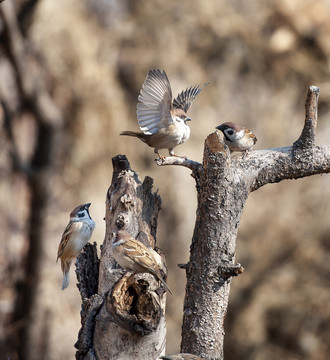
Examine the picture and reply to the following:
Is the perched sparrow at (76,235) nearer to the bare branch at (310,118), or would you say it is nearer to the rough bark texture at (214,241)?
the rough bark texture at (214,241)

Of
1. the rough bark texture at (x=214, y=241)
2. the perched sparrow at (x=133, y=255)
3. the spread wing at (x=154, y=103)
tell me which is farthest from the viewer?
the spread wing at (x=154, y=103)

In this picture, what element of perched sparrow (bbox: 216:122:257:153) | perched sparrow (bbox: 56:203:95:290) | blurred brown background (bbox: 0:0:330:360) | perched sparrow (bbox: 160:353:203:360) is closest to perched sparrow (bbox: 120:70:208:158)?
perched sparrow (bbox: 216:122:257:153)

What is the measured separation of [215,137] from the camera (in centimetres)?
290

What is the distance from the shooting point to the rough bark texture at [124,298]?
2682mm

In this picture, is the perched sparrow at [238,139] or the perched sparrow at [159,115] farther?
the perched sparrow at [238,139]

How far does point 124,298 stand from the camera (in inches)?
107

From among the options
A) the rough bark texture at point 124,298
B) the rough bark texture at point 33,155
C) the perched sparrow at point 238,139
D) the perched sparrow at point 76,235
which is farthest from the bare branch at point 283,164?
the rough bark texture at point 33,155

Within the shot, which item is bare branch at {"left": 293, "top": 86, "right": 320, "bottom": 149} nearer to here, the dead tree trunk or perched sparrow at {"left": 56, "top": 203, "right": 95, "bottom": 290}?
the dead tree trunk

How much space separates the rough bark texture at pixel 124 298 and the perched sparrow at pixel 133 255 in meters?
0.05

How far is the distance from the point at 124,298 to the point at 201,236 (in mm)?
562

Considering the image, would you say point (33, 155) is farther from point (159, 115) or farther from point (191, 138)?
point (159, 115)

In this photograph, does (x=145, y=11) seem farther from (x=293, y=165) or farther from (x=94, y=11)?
(x=293, y=165)

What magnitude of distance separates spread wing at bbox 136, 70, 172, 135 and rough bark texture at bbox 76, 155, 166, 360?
1.29 feet

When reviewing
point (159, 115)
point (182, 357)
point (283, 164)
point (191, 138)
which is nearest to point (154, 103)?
point (159, 115)
